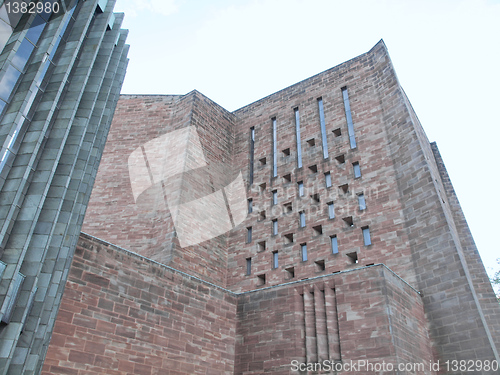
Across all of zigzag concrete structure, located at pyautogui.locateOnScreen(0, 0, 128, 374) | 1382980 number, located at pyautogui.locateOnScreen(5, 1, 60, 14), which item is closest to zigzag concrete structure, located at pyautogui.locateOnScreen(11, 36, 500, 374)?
zigzag concrete structure, located at pyautogui.locateOnScreen(0, 0, 128, 374)

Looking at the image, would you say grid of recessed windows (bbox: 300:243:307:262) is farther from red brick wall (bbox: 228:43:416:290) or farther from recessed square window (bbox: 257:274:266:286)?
recessed square window (bbox: 257:274:266:286)

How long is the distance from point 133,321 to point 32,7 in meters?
9.57

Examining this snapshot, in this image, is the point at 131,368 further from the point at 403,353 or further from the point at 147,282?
the point at 403,353

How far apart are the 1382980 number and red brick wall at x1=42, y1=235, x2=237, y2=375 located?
6.50 meters

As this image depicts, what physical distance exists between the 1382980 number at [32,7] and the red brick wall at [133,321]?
6502mm

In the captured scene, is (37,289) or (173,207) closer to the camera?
(37,289)

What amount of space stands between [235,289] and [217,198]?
5.17 m

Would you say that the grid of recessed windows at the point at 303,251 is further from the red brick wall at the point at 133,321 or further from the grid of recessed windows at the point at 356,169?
the red brick wall at the point at 133,321

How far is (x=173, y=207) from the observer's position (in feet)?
65.8

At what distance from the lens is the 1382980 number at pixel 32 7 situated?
37.9ft

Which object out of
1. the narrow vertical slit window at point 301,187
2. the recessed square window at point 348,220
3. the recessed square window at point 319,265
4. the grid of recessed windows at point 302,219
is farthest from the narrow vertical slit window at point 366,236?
the narrow vertical slit window at point 301,187

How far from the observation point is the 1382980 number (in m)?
11.5

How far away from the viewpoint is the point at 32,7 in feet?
41.6

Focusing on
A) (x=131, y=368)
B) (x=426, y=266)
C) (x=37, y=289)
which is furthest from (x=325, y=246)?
(x=37, y=289)
